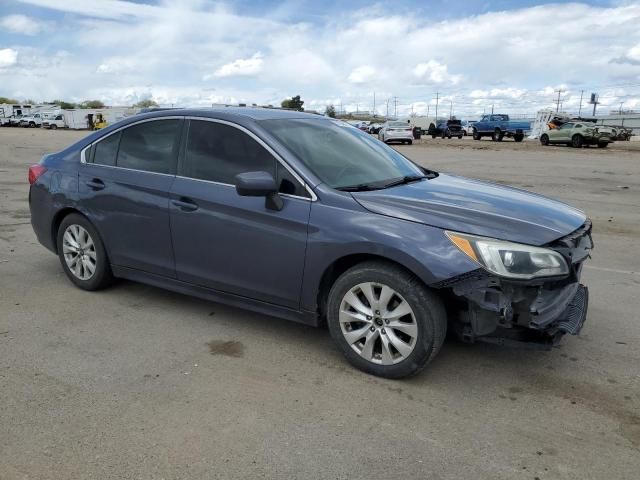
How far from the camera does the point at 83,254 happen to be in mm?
5188

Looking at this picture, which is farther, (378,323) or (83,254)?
(83,254)

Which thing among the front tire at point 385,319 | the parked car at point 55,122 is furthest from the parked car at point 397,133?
the parked car at point 55,122

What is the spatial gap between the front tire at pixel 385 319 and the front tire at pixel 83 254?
2378 millimetres

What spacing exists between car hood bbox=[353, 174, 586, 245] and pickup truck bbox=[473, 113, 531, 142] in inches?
1484

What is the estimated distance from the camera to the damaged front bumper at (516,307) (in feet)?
10.8

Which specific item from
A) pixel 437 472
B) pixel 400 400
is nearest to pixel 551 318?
pixel 400 400

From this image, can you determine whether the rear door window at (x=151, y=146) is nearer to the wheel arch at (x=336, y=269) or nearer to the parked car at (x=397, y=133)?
the wheel arch at (x=336, y=269)

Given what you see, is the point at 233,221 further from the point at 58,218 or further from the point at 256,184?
the point at 58,218

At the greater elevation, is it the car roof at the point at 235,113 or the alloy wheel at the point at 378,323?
the car roof at the point at 235,113

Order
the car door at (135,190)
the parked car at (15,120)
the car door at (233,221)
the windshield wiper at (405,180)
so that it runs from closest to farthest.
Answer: the car door at (233,221) → the windshield wiper at (405,180) → the car door at (135,190) → the parked car at (15,120)

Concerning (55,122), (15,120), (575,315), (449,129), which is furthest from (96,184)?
(15,120)

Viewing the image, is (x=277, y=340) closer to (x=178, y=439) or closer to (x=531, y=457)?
(x=178, y=439)

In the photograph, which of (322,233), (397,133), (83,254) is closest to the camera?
(322,233)

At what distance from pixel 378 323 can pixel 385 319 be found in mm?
58
